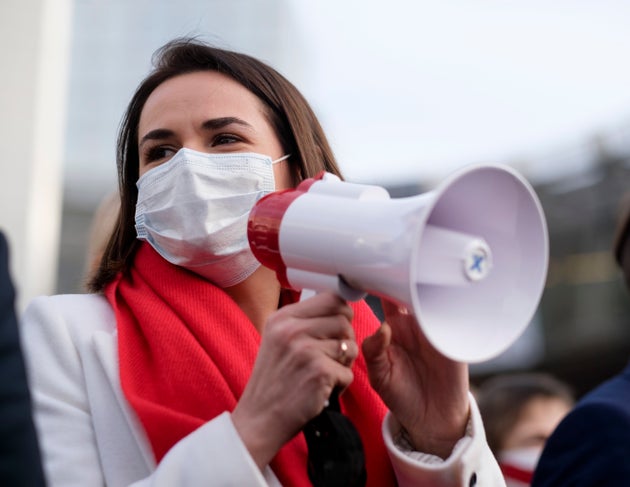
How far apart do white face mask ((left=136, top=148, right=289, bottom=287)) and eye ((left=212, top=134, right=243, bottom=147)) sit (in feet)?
0.20

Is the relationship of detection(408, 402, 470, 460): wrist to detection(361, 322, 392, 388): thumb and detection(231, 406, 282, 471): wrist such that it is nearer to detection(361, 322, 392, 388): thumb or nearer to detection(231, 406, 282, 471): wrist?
detection(361, 322, 392, 388): thumb

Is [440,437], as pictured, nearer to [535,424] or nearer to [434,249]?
[434,249]

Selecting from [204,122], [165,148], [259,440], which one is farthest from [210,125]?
[259,440]

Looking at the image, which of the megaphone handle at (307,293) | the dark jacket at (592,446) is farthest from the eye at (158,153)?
the dark jacket at (592,446)

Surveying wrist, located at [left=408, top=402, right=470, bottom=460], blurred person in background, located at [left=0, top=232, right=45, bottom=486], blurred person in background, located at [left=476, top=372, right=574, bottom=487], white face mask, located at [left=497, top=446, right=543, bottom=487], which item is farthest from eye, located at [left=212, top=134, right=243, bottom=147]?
blurred person in background, located at [left=476, top=372, right=574, bottom=487]

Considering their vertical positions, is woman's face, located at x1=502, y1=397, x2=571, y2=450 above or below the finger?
below

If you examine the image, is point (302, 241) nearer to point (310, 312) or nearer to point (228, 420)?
Result: point (310, 312)

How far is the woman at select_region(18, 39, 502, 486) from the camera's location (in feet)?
5.48

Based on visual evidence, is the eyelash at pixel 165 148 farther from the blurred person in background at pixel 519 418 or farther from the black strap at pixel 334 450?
the blurred person in background at pixel 519 418

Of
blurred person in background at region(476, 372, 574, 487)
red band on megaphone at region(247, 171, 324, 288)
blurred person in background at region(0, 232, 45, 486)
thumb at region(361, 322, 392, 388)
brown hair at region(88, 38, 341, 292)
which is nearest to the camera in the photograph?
blurred person in background at region(0, 232, 45, 486)

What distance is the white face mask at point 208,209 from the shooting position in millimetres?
2123

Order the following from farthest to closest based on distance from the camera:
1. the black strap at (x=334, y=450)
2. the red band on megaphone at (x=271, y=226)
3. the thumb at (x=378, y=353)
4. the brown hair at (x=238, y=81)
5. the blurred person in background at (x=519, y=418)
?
the blurred person in background at (x=519, y=418), the brown hair at (x=238, y=81), the thumb at (x=378, y=353), the red band on megaphone at (x=271, y=226), the black strap at (x=334, y=450)

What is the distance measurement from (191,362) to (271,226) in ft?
1.41

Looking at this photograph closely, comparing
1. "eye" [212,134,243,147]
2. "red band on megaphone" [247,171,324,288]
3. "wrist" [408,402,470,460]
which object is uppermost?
"eye" [212,134,243,147]
